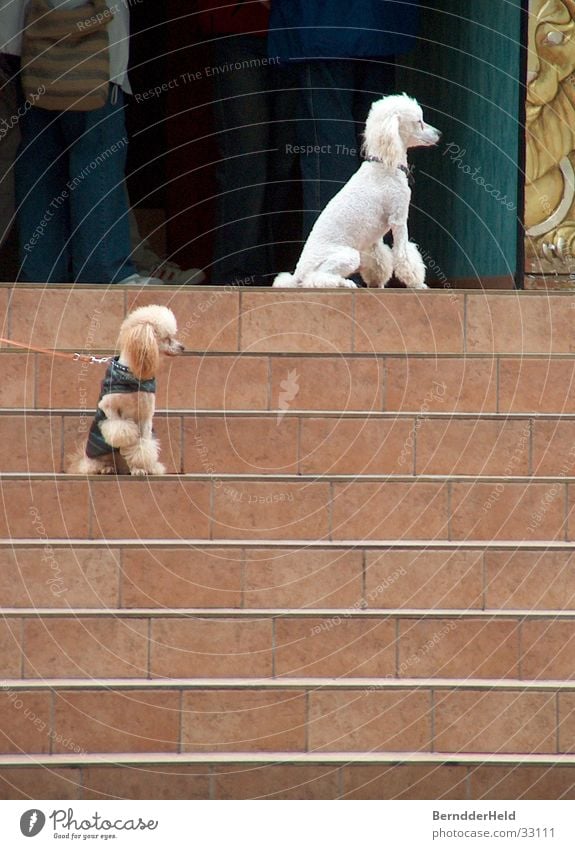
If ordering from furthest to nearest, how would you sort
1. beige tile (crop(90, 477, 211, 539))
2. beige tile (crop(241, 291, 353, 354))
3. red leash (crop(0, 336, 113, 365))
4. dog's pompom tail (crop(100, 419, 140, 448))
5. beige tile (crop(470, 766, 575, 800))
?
beige tile (crop(241, 291, 353, 354)) < red leash (crop(0, 336, 113, 365)) < dog's pompom tail (crop(100, 419, 140, 448)) < beige tile (crop(90, 477, 211, 539)) < beige tile (crop(470, 766, 575, 800))

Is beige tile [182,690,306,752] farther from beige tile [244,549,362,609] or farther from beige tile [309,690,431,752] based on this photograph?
beige tile [244,549,362,609]

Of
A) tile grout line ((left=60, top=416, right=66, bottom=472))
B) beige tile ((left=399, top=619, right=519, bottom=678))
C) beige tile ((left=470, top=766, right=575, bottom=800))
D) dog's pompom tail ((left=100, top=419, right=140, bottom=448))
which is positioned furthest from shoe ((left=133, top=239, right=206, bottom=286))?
beige tile ((left=470, top=766, right=575, bottom=800))

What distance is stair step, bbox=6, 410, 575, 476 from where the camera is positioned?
6.14 meters

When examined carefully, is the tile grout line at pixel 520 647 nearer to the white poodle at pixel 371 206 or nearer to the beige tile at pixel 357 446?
the beige tile at pixel 357 446

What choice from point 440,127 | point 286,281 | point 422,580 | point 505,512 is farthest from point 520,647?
point 440,127

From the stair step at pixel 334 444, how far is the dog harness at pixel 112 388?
25 cm

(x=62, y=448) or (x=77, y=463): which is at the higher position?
(x=62, y=448)

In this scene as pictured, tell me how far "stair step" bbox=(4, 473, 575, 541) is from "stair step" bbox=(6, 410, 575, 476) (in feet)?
0.97

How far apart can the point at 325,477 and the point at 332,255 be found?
1.51 meters

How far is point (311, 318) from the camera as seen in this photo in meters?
6.75

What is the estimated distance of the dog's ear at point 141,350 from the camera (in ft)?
19.4

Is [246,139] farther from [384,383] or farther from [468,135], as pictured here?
[384,383]

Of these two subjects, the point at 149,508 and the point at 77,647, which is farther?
the point at 149,508

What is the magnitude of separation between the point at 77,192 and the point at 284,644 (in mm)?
3299
